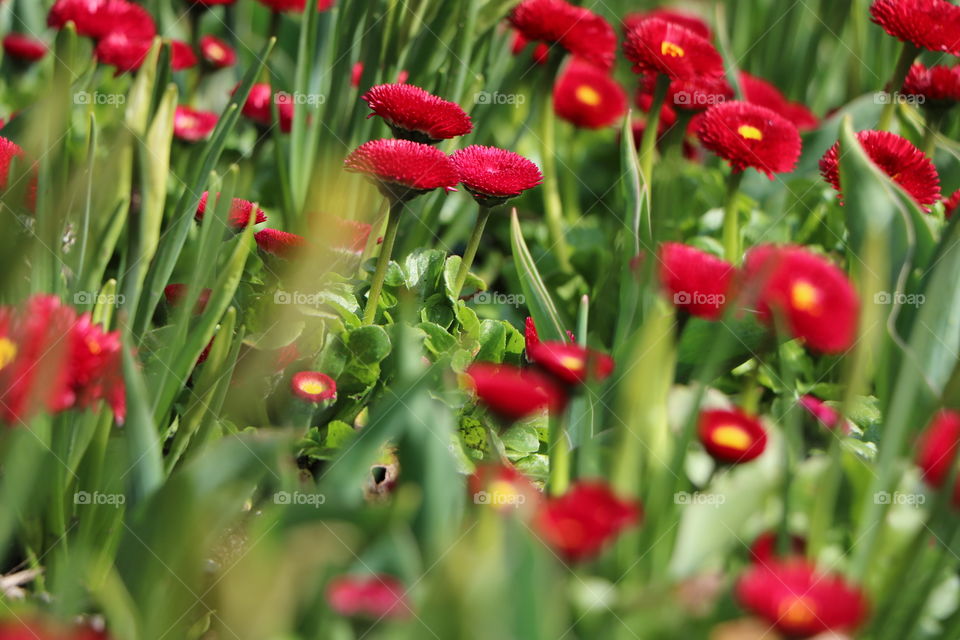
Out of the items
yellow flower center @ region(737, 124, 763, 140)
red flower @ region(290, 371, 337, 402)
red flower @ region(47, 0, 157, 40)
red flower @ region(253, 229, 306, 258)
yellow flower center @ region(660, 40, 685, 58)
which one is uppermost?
yellow flower center @ region(660, 40, 685, 58)

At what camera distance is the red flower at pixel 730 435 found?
87cm

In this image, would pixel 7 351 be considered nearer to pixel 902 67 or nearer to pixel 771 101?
pixel 902 67

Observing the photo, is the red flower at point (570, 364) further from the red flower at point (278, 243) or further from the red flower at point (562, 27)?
the red flower at point (562, 27)

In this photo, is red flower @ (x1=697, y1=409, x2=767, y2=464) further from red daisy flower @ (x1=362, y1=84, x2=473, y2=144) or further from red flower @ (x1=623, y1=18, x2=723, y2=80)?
red flower @ (x1=623, y1=18, x2=723, y2=80)

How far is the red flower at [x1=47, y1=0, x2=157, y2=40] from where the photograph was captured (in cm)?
165

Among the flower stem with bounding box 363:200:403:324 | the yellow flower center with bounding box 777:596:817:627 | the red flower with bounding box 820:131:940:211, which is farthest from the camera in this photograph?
the red flower with bounding box 820:131:940:211

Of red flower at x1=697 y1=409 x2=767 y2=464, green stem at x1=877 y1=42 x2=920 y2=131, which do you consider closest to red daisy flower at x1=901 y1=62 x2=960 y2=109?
green stem at x1=877 y1=42 x2=920 y2=131

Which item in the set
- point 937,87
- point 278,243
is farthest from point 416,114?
point 937,87

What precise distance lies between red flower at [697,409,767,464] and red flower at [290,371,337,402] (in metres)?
0.46

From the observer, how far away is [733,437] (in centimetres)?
88

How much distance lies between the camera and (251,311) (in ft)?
4.19

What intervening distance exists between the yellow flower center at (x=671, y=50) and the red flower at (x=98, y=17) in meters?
0.88

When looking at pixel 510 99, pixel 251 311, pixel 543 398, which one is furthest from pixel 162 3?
pixel 543 398

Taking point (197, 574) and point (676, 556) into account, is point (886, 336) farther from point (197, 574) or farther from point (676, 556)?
point (197, 574)
